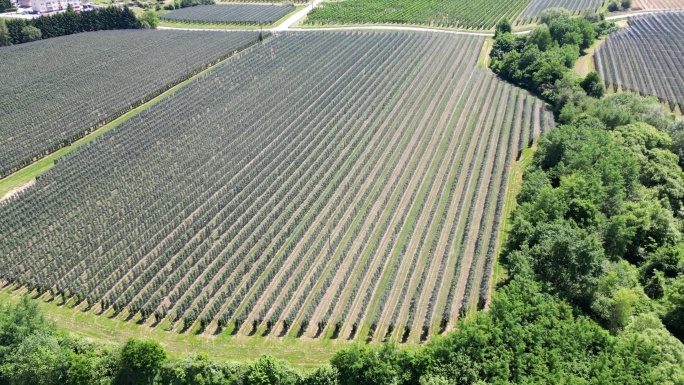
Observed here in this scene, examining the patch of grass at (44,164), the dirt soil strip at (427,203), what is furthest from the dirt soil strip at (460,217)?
the patch of grass at (44,164)

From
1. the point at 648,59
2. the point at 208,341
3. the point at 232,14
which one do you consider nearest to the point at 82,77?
the point at 232,14

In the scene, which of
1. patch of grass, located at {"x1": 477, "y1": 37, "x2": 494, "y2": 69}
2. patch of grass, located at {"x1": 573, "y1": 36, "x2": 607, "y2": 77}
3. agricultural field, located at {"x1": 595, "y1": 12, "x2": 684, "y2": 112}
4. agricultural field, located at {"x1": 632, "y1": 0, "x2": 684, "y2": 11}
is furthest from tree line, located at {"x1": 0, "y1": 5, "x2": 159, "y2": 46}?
agricultural field, located at {"x1": 632, "y1": 0, "x2": 684, "y2": 11}

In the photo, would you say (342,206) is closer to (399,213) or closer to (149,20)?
(399,213)

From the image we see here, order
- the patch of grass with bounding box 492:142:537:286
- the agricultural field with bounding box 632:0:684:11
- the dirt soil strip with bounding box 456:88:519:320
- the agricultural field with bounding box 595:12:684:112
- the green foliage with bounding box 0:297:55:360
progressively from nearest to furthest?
the green foliage with bounding box 0:297:55:360 < the dirt soil strip with bounding box 456:88:519:320 < the patch of grass with bounding box 492:142:537:286 < the agricultural field with bounding box 595:12:684:112 < the agricultural field with bounding box 632:0:684:11

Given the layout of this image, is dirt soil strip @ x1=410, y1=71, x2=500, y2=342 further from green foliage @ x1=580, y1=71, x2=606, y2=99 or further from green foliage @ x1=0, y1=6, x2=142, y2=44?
green foliage @ x1=0, y1=6, x2=142, y2=44

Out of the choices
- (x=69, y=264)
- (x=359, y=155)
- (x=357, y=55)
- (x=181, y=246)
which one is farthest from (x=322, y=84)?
(x=69, y=264)

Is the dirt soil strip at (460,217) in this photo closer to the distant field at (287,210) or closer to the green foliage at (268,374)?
the distant field at (287,210)

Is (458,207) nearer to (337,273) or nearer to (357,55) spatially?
(337,273)
